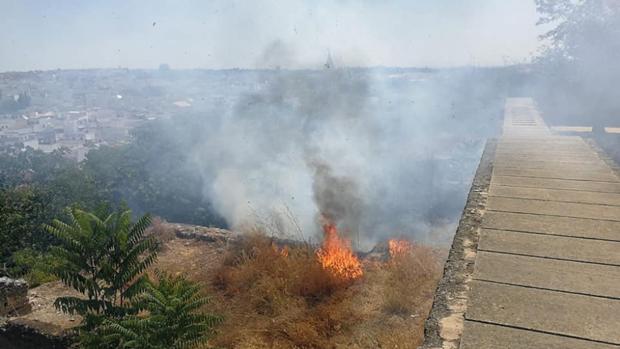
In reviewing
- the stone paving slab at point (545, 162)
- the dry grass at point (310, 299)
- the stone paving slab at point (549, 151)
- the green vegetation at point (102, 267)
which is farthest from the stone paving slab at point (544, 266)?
the green vegetation at point (102, 267)

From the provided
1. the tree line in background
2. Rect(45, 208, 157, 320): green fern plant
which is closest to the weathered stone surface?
Rect(45, 208, 157, 320): green fern plant

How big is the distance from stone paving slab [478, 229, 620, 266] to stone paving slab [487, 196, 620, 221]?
0.77m

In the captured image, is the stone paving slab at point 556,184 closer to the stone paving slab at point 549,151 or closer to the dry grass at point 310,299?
the stone paving slab at point 549,151

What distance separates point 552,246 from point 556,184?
2.50m

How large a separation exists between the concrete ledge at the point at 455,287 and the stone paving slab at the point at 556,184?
111cm

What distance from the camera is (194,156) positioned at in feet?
87.4

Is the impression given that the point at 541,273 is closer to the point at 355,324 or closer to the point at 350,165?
the point at 355,324

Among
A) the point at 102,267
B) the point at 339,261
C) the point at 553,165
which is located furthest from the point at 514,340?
the point at 339,261

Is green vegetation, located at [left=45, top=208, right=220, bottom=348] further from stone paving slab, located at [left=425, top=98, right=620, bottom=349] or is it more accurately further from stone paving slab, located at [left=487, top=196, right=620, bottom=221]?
stone paving slab, located at [left=487, top=196, right=620, bottom=221]

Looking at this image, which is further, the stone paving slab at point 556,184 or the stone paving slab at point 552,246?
the stone paving slab at point 556,184

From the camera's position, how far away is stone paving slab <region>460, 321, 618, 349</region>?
7.86 ft

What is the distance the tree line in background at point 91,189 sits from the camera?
1523 centimetres

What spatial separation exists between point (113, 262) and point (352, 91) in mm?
23678

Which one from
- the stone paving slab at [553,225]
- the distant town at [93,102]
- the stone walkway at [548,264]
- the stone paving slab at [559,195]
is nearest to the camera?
the stone walkway at [548,264]
